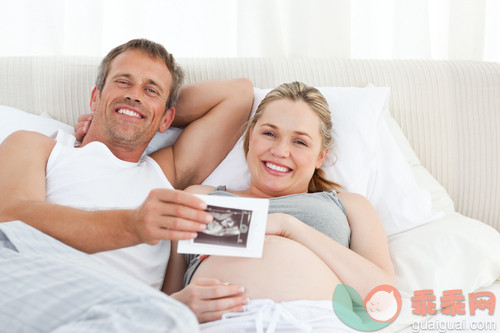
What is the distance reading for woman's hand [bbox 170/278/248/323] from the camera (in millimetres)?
1187

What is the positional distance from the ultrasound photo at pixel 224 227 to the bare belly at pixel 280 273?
0.15 meters

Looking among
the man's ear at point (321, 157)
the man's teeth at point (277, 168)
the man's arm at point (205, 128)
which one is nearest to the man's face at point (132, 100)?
the man's arm at point (205, 128)

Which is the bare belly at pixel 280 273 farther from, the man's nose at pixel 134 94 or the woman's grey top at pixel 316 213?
the man's nose at pixel 134 94

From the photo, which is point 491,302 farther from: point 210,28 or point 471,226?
point 210,28

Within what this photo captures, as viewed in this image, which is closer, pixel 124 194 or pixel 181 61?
pixel 124 194

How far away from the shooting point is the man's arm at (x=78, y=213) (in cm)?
113

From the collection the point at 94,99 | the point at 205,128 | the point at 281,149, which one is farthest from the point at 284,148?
the point at 94,99

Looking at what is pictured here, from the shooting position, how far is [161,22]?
2500mm

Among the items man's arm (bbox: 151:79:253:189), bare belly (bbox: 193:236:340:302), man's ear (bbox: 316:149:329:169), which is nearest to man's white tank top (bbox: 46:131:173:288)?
man's arm (bbox: 151:79:253:189)

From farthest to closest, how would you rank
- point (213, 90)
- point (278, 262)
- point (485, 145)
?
1. point (485, 145)
2. point (213, 90)
3. point (278, 262)

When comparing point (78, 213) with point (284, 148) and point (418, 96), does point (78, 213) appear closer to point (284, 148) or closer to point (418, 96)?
point (284, 148)

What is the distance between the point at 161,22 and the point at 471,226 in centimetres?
178

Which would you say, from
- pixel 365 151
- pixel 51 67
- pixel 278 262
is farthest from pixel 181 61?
pixel 278 262

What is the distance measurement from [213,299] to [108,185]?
625 mm
